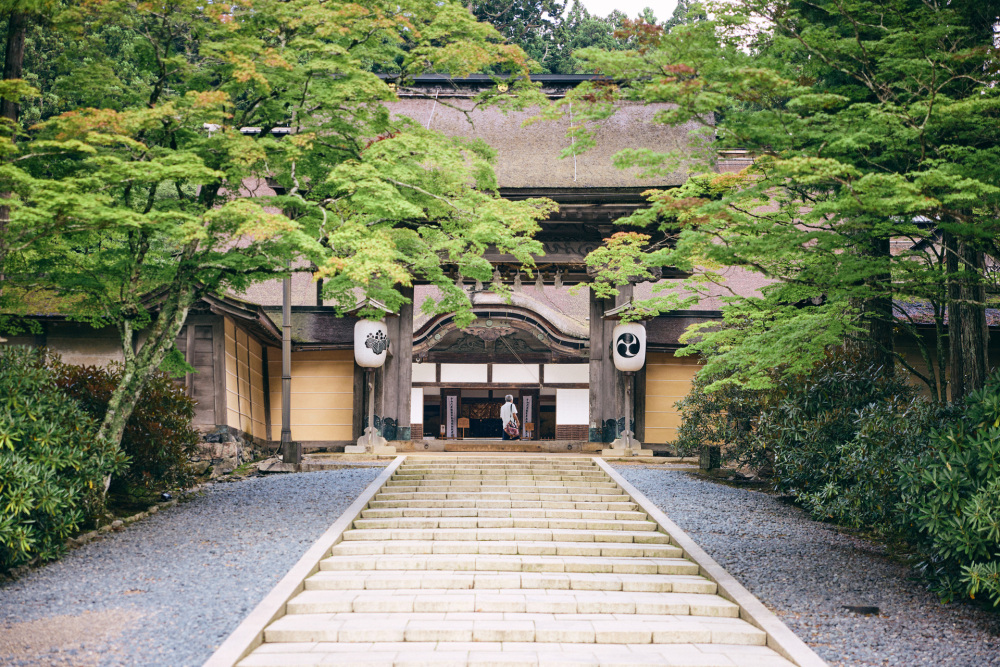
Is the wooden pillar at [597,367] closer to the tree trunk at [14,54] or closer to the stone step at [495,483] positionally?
the stone step at [495,483]

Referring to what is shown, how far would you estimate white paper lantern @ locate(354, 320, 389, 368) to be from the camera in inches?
658

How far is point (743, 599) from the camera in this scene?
7.74 m

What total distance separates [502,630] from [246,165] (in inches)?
245

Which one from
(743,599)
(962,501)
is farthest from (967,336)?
(743,599)

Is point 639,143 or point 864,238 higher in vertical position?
point 639,143

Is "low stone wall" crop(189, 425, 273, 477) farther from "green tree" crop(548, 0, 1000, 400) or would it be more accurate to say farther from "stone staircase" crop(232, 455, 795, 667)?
"green tree" crop(548, 0, 1000, 400)

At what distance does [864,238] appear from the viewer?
8141 millimetres

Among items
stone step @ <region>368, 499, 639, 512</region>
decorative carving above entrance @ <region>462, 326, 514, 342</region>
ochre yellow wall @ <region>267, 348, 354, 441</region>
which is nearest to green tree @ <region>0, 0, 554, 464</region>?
stone step @ <region>368, 499, 639, 512</region>

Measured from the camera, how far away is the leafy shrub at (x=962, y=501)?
6551 mm

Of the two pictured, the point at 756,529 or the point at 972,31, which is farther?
the point at 756,529

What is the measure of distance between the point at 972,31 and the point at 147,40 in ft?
32.0

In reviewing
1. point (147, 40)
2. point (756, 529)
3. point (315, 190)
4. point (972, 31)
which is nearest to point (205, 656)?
point (315, 190)

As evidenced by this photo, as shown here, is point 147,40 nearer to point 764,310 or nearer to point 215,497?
point 215,497

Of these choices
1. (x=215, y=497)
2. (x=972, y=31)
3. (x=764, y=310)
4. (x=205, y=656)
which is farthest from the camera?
(x=215, y=497)
